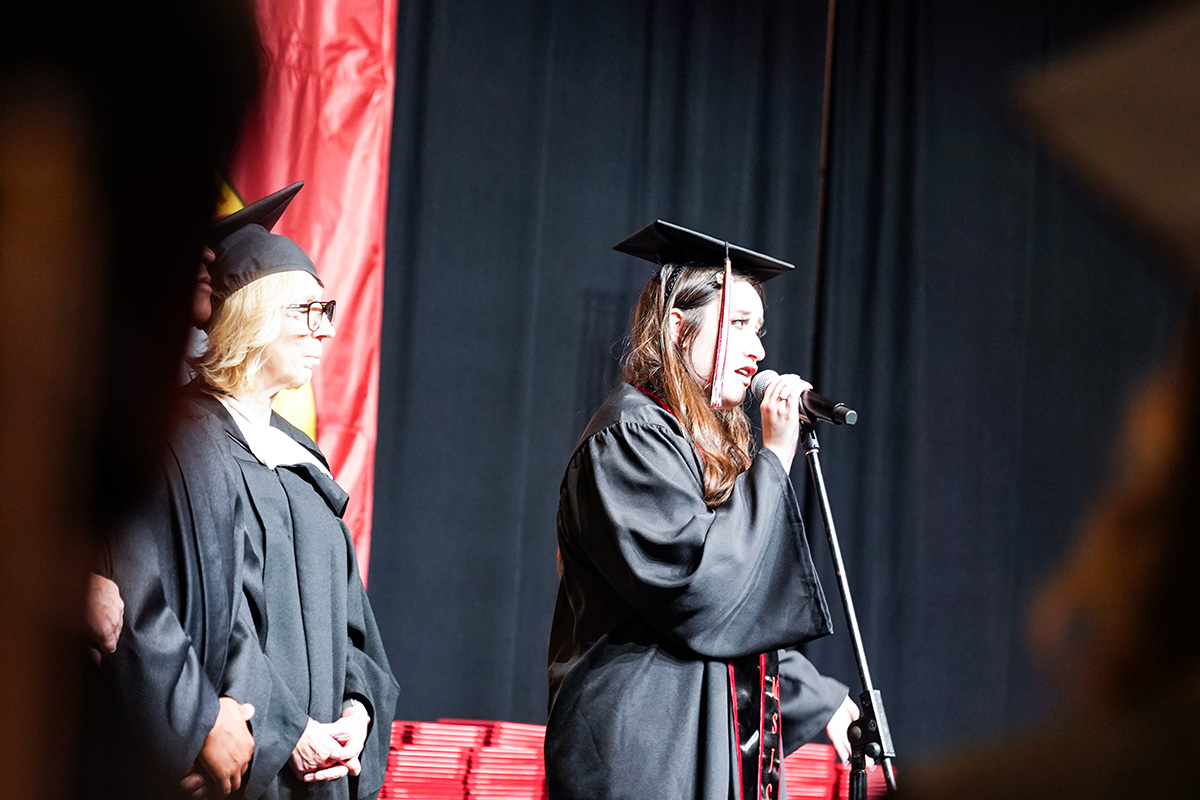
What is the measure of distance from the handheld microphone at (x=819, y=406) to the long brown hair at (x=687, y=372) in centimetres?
12

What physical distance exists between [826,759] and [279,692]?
2.01m

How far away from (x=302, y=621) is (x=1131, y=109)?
202 centimetres

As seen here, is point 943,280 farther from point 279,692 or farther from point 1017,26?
point 279,692

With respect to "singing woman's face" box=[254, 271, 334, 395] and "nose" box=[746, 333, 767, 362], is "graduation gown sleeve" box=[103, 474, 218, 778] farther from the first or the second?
"nose" box=[746, 333, 767, 362]

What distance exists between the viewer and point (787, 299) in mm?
4184

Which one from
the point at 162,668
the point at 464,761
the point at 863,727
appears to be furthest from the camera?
the point at 464,761

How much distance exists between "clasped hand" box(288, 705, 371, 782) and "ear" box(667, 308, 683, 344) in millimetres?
1016

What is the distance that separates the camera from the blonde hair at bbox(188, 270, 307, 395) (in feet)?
7.55

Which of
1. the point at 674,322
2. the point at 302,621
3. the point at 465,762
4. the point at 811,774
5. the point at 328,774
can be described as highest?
the point at 674,322

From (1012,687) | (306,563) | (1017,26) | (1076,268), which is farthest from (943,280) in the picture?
(306,563)

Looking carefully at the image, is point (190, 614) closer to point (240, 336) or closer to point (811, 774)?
point (240, 336)

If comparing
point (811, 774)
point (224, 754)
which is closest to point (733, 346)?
point (224, 754)

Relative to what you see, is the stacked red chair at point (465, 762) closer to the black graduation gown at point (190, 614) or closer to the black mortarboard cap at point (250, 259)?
the black graduation gown at point (190, 614)

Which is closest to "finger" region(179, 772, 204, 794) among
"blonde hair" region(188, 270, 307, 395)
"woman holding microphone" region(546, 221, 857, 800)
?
"woman holding microphone" region(546, 221, 857, 800)
